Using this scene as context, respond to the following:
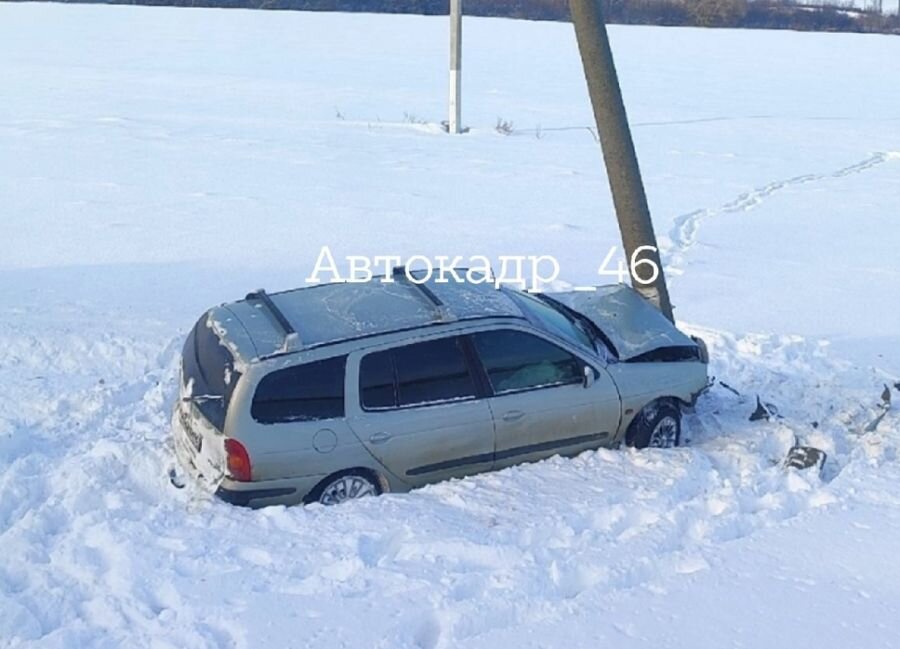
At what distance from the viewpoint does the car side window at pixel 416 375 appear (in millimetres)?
6285

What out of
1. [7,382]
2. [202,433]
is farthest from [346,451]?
[7,382]

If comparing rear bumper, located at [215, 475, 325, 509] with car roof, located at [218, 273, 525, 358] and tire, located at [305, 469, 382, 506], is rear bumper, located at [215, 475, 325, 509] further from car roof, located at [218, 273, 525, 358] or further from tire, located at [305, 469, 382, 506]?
car roof, located at [218, 273, 525, 358]

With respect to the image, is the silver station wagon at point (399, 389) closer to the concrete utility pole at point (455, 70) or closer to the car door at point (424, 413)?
the car door at point (424, 413)

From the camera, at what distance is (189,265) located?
11.7m

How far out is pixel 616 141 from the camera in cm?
793

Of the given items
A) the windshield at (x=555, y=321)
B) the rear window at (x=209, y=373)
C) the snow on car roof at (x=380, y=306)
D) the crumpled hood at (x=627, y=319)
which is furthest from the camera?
the crumpled hood at (x=627, y=319)

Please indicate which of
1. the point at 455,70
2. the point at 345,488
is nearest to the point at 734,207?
the point at 455,70

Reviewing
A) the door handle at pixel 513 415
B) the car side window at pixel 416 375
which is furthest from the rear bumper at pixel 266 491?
the door handle at pixel 513 415

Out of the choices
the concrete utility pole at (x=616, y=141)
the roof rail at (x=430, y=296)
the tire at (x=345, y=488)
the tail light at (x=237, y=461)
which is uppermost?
the concrete utility pole at (x=616, y=141)

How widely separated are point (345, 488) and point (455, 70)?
55.4 ft

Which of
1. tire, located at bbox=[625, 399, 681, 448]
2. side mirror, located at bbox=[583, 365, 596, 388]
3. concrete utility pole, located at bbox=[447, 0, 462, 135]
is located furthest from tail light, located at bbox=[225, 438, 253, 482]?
concrete utility pole, located at bbox=[447, 0, 462, 135]

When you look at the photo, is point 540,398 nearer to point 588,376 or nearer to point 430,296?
point 588,376

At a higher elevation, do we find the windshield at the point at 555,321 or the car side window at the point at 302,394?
the windshield at the point at 555,321

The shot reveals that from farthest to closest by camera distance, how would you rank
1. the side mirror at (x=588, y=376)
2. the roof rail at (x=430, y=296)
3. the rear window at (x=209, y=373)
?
the side mirror at (x=588, y=376) → the roof rail at (x=430, y=296) → the rear window at (x=209, y=373)
